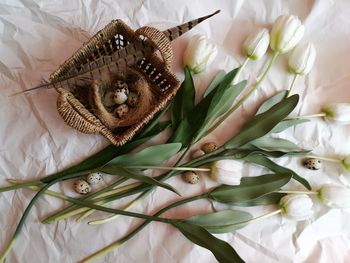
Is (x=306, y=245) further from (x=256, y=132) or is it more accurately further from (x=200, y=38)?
(x=200, y=38)

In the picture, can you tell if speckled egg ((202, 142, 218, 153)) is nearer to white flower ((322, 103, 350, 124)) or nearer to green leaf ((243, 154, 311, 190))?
green leaf ((243, 154, 311, 190))

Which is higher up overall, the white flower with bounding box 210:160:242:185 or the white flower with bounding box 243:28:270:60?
the white flower with bounding box 243:28:270:60

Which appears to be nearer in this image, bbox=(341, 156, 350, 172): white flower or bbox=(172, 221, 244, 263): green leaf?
bbox=(172, 221, 244, 263): green leaf

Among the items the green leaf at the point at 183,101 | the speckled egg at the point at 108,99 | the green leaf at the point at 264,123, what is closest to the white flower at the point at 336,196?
the green leaf at the point at 264,123

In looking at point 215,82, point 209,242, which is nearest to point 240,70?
point 215,82

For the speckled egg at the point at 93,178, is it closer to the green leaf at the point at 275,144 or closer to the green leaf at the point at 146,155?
the green leaf at the point at 146,155

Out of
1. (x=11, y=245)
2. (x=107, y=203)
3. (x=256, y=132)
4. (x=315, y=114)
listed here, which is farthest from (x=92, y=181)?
Answer: (x=315, y=114)

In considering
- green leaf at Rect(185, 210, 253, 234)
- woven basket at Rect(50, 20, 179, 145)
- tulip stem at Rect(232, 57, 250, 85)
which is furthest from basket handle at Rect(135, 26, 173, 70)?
green leaf at Rect(185, 210, 253, 234)
